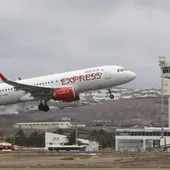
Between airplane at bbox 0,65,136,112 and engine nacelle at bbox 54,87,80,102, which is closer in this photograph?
engine nacelle at bbox 54,87,80,102

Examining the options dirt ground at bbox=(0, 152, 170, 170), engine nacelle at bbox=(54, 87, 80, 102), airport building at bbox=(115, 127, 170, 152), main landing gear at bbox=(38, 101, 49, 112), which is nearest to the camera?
dirt ground at bbox=(0, 152, 170, 170)

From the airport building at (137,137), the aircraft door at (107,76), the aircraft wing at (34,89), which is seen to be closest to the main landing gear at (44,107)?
the aircraft wing at (34,89)

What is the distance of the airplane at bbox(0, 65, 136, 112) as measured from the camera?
86062mm

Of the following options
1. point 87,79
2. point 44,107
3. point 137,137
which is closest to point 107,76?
point 87,79

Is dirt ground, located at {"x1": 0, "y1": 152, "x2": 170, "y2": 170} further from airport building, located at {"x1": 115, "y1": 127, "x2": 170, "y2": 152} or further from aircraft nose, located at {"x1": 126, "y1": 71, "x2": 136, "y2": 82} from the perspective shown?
airport building, located at {"x1": 115, "y1": 127, "x2": 170, "y2": 152}

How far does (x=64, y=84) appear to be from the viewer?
87.4 meters

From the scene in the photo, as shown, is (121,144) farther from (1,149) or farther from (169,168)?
(169,168)

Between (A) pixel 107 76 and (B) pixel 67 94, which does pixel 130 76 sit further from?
(B) pixel 67 94

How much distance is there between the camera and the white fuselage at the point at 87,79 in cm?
8600

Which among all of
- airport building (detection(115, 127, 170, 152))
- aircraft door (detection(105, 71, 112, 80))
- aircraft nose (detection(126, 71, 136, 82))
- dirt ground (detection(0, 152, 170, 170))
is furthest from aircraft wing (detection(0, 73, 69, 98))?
airport building (detection(115, 127, 170, 152))

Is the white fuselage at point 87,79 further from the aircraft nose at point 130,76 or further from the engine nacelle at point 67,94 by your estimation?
the engine nacelle at point 67,94

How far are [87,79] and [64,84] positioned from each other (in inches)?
148

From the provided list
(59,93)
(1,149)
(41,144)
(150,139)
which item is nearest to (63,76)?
(59,93)

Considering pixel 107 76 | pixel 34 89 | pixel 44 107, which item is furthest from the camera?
pixel 44 107
